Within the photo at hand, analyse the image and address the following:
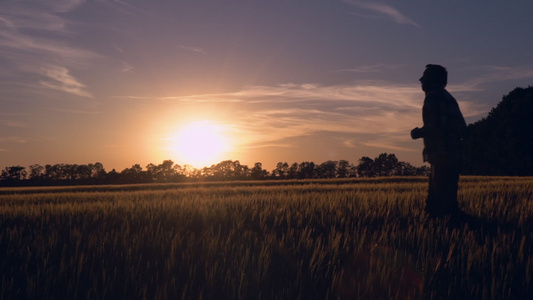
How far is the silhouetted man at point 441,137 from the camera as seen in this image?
6402 mm

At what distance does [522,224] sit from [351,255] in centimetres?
391

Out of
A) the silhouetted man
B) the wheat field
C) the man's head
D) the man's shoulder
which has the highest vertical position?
the man's head

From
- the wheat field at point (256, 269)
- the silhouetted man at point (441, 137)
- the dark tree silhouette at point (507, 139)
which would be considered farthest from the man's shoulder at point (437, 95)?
the dark tree silhouette at point (507, 139)

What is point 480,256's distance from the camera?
432cm

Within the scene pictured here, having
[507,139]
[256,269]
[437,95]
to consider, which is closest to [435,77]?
[437,95]

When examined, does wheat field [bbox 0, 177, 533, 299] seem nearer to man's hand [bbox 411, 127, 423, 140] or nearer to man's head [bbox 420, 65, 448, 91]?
man's hand [bbox 411, 127, 423, 140]

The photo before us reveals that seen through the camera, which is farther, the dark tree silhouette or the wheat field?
the dark tree silhouette

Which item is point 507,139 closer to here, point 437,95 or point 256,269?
point 437,95

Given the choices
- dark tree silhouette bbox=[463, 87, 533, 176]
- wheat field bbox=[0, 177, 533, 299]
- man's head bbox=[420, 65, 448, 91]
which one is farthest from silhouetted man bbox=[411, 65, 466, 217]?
dark tree silhouette bbox=[463, 87, 533, 176]

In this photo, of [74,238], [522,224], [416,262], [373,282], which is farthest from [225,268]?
[522,224]

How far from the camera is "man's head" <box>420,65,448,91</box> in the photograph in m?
6.79

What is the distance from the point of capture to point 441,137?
645 centimetres

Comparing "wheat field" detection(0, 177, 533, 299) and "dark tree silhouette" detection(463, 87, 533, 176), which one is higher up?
"dark tree silhouette" detection(463, 87, 533, 176)

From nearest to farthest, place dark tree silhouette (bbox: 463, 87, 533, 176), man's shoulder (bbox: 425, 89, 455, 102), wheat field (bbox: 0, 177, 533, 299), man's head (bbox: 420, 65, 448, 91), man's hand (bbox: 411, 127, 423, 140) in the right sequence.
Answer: wheat field (bbox: 0, 177, 533, 299)
man's hand (bbox: 411, 127, 423, 140)
man's shoulder (bbox: 425, 89, 455, 102)
man's head (bbox: 420, 65, 448, 91)
dark tree silhouette (bbox: 463, 87, 533, 176)
